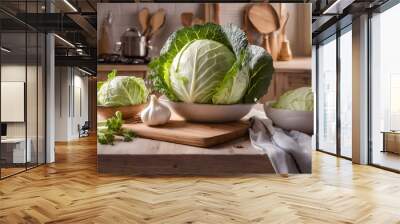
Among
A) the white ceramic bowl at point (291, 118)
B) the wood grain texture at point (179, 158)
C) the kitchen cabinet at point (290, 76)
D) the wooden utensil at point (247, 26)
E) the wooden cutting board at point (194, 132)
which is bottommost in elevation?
the wood grain texture at point (179, 158)

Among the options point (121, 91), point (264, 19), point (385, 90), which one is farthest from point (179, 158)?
point (385, 90)

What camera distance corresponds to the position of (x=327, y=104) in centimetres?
805

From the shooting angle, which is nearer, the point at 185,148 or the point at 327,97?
the point at 185,148

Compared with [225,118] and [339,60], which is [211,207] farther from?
[339,60]

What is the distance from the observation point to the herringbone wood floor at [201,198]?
3164 mm

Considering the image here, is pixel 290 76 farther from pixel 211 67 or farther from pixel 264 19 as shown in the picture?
pixel 211 67

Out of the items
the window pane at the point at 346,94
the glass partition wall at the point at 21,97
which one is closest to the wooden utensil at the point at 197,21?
the glass partition wall at the point at 21,97

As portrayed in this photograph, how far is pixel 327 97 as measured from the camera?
26.4 feet

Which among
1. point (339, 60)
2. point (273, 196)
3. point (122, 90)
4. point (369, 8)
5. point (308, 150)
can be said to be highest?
point (369, 8)

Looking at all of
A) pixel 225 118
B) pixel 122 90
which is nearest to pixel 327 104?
pixel 225 118

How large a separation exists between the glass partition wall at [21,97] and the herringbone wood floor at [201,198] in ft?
2.07

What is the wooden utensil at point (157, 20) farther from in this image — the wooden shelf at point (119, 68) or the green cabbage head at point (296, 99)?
the green cabbage head at point (296, 99)

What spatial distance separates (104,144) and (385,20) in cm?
447

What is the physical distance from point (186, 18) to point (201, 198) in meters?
2.21
